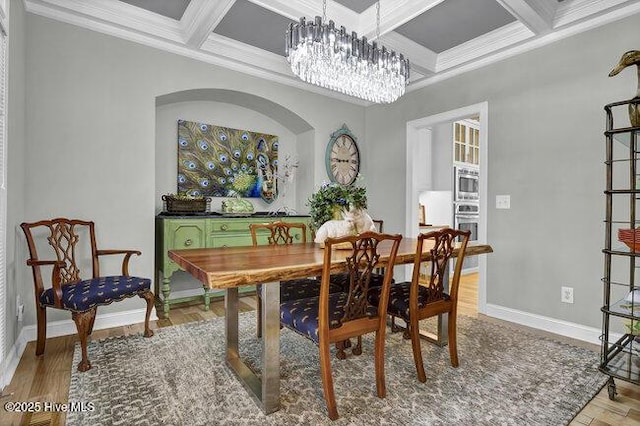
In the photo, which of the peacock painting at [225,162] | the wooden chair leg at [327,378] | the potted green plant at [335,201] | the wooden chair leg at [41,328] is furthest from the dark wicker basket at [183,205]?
the wooden chair leg at [327,378]

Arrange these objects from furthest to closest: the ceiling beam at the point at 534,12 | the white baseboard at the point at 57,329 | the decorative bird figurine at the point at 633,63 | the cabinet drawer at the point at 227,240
A: the cabinet drawer at the point at 227,240 < the ceiling beam at the point at 534,12 < the white baseboard at the point at 57,329 < the decorative bird figurine at the point at 633,63

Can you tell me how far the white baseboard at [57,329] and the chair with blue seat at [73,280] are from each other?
167mm

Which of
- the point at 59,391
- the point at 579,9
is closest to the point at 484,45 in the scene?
the point at 579,9

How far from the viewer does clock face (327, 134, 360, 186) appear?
449 centimetres

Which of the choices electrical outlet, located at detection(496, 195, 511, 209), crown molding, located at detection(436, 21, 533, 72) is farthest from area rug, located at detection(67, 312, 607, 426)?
crown molding, located at detection(436, 21, 533, 72)

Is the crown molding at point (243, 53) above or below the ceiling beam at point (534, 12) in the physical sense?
above

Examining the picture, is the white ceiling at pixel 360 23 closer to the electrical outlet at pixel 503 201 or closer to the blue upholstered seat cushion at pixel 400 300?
the electrical outlet at pixel 503 201

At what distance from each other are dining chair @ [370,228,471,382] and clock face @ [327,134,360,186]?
2.46 m

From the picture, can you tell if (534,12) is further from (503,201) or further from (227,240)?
(227,240)

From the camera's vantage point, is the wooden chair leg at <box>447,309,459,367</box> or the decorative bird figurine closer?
the decorative bird figurine

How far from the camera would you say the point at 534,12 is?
2.65m

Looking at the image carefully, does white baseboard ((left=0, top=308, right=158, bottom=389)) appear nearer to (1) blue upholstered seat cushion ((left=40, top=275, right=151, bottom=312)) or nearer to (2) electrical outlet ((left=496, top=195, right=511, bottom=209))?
(1) blue upholstered seat cushion ((left=40, top=275, right=151, bottom=312))

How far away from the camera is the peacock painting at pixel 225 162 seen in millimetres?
3787

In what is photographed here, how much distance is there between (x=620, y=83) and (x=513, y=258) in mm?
1622
